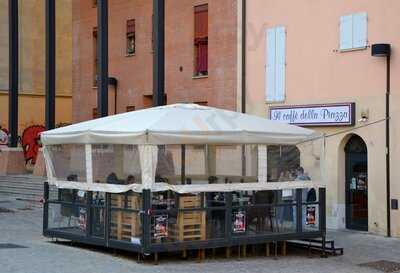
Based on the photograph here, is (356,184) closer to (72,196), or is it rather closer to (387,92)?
(387,92)

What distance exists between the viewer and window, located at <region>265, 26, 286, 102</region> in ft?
68.3

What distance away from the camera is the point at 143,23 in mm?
26281

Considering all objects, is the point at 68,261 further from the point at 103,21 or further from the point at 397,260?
the point at 103,21

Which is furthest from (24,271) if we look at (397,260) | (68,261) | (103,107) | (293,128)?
→ (103,107)

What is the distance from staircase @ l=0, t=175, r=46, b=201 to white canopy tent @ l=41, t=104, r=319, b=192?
38.8ft

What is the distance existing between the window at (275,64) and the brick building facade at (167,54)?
1.45m

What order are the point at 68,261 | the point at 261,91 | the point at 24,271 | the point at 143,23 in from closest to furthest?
the point at 24,271 < the point at 68,261 < the point at 261,91 < the point at 143,23

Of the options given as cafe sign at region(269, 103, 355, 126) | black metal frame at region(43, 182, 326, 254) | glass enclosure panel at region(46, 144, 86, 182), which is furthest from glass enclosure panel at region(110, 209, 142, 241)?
cafe sign at region(269, 103, 355, 126)

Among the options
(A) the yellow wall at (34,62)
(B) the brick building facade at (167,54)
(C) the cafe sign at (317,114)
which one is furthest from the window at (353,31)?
(A) the yellow wall at (34,62)

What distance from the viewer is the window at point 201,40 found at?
24000 millimetres

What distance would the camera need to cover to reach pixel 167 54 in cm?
2536

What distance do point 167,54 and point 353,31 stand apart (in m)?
8.23

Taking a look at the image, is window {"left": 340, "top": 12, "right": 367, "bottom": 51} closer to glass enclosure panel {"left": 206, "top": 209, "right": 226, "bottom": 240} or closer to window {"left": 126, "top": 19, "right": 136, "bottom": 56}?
glass enclosure panel {"left": 206, "top": 209, "right": 226, "bottom": 240}

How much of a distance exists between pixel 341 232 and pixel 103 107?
9464mm
